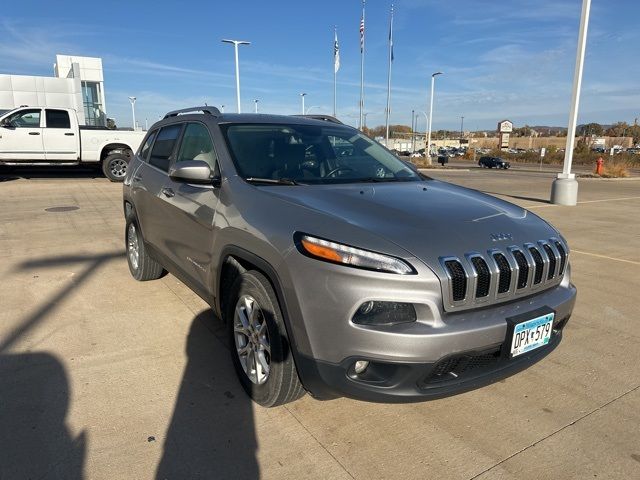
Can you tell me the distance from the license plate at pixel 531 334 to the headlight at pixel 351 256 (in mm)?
686

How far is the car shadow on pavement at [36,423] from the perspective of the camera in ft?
7.43

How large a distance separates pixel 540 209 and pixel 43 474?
11.3 meters

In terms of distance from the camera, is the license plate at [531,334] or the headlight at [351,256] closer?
the headlight at [351,256]

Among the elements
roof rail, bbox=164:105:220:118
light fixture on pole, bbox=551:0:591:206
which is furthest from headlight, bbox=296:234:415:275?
light fixture on pole, bbox=551:0:591:206

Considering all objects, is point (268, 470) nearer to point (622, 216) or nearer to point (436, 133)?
point (622, 216)

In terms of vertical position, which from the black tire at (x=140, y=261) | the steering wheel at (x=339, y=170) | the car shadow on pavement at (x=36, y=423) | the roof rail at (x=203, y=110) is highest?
the roof rail at (x=203, y=110)

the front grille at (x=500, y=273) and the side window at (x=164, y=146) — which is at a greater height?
the side window at (x=164, y=146)

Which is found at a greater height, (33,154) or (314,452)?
(33,154)

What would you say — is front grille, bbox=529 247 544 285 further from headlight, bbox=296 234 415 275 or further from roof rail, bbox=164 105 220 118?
roof rail, bbox=164 105 220 118

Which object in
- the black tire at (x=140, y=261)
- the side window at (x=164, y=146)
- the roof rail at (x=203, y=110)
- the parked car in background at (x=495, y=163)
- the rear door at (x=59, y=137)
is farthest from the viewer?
the parked car in background at (x=495, y=163)

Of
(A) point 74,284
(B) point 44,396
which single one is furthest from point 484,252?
(A) point 74,284

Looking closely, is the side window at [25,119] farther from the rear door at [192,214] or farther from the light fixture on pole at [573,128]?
the light fixture on pole at [573,128]

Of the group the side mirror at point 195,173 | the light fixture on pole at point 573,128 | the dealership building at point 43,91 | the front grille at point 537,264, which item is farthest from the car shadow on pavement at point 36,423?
the dealership building at point 43,91

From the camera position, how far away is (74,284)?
489 centimetres
